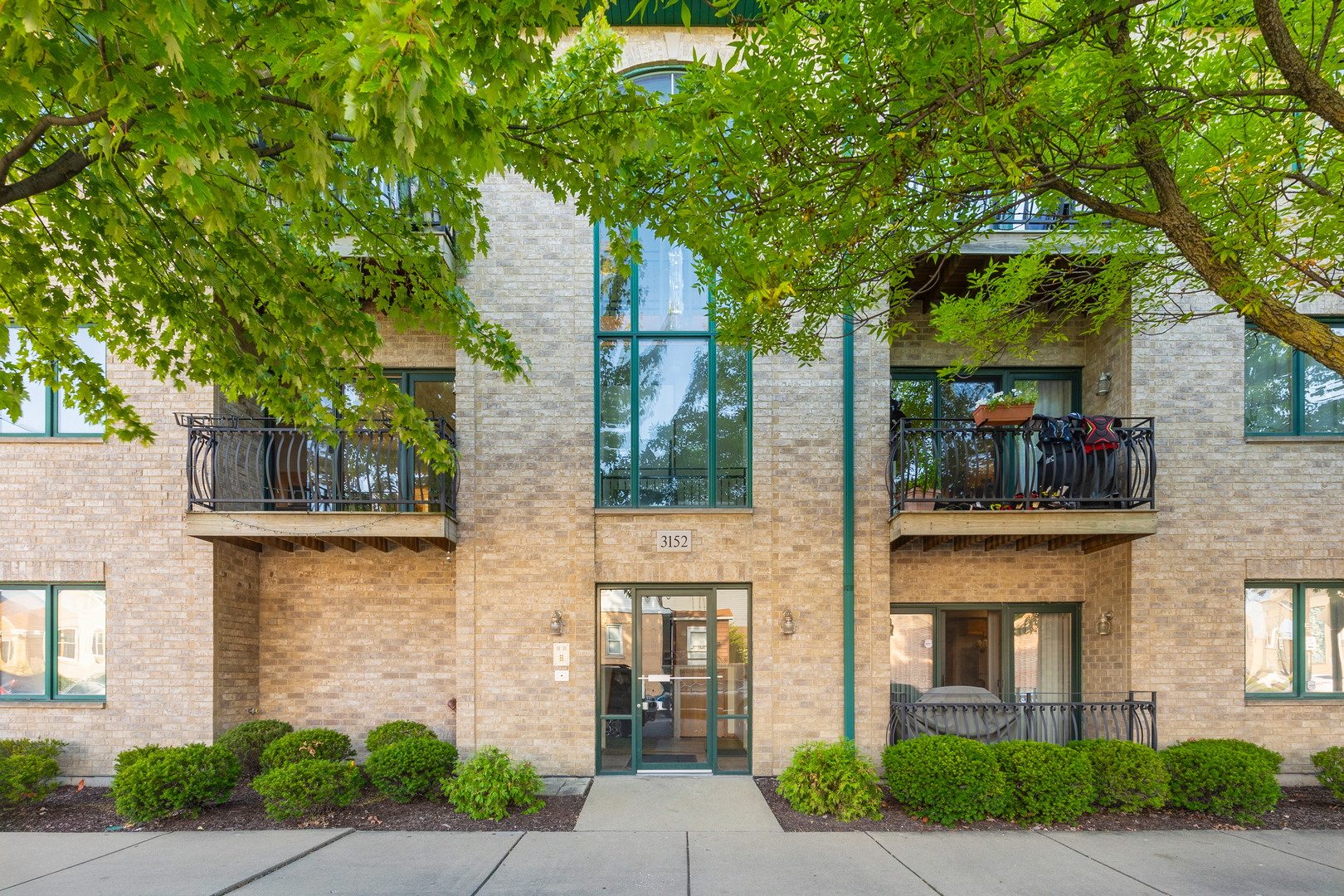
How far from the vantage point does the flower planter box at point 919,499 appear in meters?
8.09

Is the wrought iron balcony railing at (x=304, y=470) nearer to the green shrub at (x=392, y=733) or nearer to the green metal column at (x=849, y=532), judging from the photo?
the green shrub at (x=392, y=733)

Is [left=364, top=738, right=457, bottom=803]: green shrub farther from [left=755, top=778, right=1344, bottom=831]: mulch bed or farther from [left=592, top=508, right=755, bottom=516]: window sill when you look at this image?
[left=755, top=778, right=1344, bottom=831]: mulch bed

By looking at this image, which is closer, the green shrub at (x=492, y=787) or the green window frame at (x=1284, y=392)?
the green shrub at (x=492, y=787)

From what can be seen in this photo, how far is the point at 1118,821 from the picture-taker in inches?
271

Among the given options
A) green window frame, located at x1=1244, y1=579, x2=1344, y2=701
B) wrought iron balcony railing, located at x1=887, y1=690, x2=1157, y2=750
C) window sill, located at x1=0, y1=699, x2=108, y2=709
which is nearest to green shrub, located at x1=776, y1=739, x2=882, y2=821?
wrought iron balcony railing, located at x1=887, y1=690, x2=1157, y2=750

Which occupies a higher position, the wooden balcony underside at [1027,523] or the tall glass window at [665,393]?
the tall glass window at [665,393]

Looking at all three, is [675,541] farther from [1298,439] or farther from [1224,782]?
[1298,439]

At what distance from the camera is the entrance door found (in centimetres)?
831

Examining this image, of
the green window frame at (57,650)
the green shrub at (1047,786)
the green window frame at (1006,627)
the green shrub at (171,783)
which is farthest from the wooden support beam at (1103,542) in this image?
the green window frame at (57,650)

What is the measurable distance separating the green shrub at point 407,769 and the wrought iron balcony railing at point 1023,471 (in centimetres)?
591

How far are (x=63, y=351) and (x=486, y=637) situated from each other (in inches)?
193

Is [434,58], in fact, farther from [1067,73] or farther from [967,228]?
[1067,73]

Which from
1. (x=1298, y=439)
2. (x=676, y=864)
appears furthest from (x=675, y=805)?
(x=1298, y=439)

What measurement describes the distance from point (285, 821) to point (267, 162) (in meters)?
6.74
